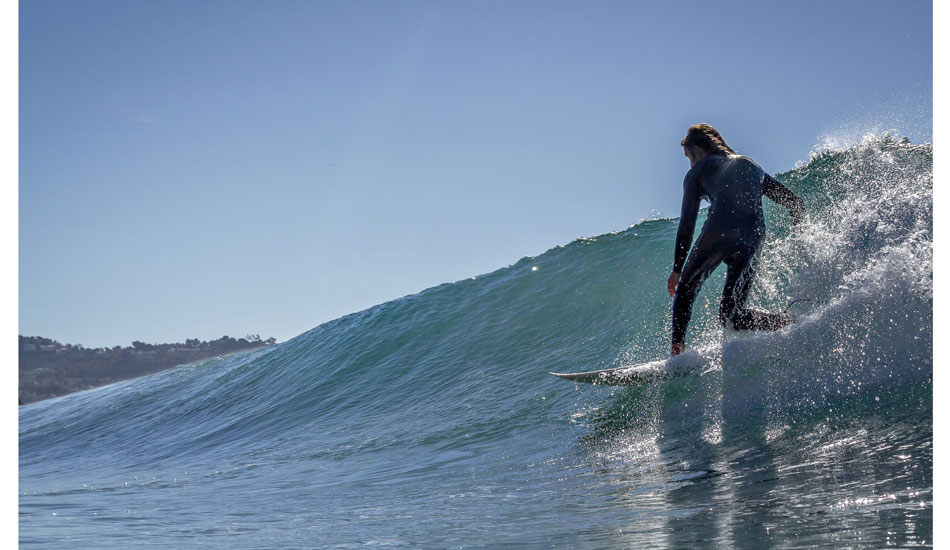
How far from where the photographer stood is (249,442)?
8727 mm

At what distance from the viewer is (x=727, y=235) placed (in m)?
5.19

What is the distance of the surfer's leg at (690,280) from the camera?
5.22m

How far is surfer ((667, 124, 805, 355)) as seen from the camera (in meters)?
5.16

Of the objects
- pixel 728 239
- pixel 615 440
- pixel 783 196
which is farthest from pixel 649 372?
pixel 783 196

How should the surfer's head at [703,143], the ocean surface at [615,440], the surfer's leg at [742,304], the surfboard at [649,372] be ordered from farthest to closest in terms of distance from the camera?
the surfer's head at [703,143] < the surfboard at [649,372] < the surfer's leg at [742,304] < the ocean surface at [615,440]

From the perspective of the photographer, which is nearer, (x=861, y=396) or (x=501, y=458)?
(x=861, y=396)

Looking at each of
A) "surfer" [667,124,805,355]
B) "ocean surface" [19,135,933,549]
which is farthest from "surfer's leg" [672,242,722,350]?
"ocean surface" [19,135,933,549]

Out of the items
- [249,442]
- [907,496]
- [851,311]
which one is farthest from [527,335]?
[907,496]

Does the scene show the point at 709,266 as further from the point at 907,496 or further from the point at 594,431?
the point at 907,496

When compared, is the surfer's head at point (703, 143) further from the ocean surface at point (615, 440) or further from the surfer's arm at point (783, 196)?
the ocean surface at point (615, 440)

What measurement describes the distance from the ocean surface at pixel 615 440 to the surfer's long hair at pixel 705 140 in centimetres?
97

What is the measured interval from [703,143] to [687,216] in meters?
0.64

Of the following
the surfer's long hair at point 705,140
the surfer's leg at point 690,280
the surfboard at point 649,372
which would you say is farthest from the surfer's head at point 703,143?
the surfboard at point 649,372

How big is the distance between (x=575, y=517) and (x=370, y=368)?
786cm
